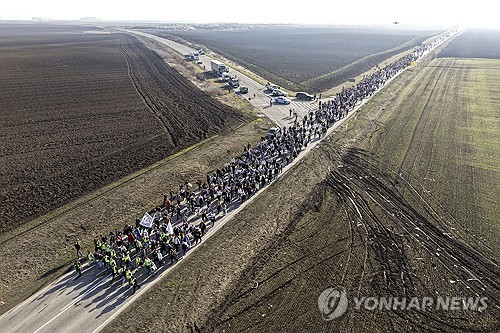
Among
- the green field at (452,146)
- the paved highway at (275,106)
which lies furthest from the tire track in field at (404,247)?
the paved highway at (275,106)

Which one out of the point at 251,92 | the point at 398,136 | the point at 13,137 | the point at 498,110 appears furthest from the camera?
the point at 251,92

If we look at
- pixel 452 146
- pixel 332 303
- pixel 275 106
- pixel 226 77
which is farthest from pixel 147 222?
pixel 226 77

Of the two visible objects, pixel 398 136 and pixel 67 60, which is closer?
pixel 398 136

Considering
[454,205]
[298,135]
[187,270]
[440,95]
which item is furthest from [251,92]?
[187,270]

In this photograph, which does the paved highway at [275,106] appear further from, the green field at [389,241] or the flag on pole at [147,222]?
the flag on pole at [147,222]

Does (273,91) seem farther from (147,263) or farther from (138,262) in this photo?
(147,263)

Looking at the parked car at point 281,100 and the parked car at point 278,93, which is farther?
the parked car at point 278,93

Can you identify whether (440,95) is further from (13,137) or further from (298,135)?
(13,137)
